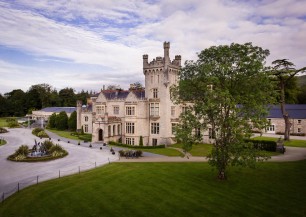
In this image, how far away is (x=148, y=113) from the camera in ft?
177

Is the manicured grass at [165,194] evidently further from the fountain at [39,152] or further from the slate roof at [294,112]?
the slate roof at [294,112]

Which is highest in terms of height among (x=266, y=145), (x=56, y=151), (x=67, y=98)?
(x=67, y=98)

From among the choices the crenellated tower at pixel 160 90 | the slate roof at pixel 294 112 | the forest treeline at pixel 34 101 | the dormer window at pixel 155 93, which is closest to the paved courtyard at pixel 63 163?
the crenellated tower at pixel 160 90

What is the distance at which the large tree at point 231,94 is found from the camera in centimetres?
2330

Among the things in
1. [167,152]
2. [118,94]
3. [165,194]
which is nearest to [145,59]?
[118,94]

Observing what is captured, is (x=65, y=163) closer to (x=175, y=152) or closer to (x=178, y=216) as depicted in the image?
(x=175, y=152)

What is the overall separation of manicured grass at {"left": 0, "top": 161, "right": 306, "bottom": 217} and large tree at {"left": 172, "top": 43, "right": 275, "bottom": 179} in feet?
10.6

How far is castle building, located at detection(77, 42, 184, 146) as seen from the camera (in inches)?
2031

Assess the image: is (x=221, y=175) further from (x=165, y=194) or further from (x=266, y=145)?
(x=266, y=145)

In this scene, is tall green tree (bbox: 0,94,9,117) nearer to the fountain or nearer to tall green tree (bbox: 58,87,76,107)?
tall green tree (bbox: 58,87,76,107)

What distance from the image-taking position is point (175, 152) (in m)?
44.6

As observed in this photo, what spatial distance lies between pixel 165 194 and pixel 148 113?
1248 inches

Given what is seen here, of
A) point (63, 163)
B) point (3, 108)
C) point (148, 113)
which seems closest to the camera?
point (63, 163)

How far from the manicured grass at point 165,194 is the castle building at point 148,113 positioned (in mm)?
22037
